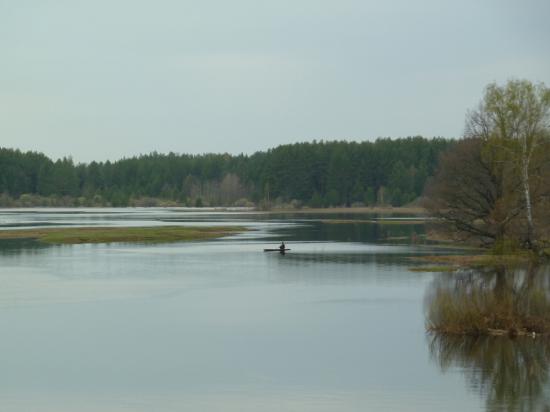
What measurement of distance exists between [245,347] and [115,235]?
59647 mm

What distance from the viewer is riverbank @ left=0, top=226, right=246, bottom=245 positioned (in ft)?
281

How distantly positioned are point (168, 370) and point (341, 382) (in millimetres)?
5885

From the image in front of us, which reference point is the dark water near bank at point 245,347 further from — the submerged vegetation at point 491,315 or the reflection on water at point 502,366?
the submerged vegetation at point 491,315

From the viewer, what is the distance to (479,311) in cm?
3145

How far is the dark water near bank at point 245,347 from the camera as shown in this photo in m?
24.1

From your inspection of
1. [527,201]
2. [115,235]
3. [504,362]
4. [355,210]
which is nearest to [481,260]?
[527,201]

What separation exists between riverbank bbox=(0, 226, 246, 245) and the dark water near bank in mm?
29094

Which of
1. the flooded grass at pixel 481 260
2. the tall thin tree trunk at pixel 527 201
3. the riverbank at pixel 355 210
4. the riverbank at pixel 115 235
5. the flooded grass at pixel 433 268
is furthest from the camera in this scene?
the riverbank at pixel 355 210

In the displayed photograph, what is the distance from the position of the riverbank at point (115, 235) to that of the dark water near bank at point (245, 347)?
29094mm

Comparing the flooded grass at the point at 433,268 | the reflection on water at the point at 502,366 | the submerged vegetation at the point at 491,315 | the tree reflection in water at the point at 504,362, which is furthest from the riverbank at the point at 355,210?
the reflection on water at the point at 502,366

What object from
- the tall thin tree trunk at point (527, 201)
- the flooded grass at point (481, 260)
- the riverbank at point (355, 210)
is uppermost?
the tall thin tree trunk at point (527, 201)

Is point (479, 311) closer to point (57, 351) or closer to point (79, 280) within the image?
point (57, 351)

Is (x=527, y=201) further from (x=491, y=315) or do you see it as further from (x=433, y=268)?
(x=491, y=315)

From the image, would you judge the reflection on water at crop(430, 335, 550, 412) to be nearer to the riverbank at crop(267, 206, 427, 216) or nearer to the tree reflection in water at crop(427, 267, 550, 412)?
the tree reflection in water at crop(427, 267, 550, 412)
